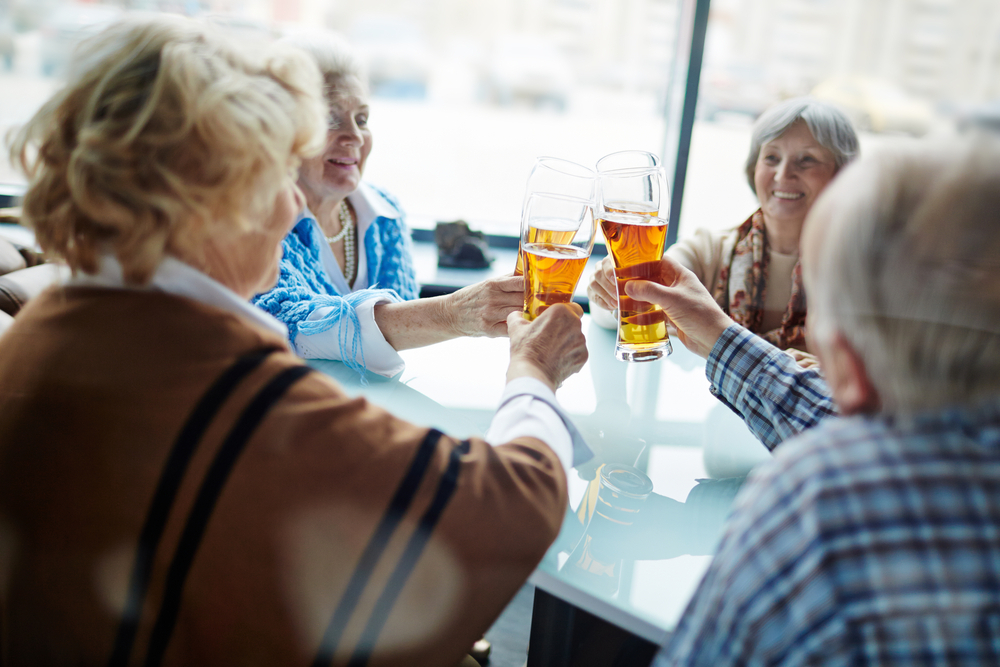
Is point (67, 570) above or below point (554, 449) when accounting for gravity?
below

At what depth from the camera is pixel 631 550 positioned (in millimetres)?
995

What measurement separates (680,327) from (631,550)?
0.51 meters

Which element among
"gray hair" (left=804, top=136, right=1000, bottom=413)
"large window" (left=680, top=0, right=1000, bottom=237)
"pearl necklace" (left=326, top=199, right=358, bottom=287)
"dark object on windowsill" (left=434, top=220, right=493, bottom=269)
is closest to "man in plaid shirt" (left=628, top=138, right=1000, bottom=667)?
"gray hair" (left=804, top=136, right=1000, bottom=413)

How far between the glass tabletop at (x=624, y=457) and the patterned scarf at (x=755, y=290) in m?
0.34

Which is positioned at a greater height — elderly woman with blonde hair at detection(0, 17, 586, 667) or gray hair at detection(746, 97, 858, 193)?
gray hair at detection(746, 97, 858, 193)

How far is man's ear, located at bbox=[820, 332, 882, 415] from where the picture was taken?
606 mm

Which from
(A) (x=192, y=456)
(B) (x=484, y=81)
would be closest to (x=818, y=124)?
(A) (x=192, y=456)

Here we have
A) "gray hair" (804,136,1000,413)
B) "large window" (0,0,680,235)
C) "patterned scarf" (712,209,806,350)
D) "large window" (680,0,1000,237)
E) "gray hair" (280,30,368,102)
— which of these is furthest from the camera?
"large window" (0,0,680,235)

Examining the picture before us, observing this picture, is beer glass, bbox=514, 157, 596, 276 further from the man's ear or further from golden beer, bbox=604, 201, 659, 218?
the man's ear

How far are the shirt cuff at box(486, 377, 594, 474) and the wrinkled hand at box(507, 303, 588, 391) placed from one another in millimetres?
45

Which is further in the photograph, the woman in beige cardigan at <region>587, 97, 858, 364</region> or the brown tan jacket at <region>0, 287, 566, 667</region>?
the woman in beige cardigan at <region>587, 97, 858, 364</region>

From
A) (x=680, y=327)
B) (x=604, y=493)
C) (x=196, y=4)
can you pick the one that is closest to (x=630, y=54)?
(x=196, y=4)

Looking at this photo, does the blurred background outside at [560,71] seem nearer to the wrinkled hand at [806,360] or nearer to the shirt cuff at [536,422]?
the wrinkled hand at [806,360]

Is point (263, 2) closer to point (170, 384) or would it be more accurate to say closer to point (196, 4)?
point (196, 4)
